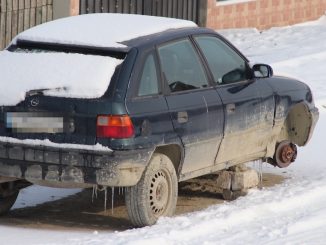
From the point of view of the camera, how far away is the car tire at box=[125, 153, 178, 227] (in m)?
8.34

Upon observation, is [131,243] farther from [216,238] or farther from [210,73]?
[210,73]

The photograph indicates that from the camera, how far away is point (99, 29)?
8.97m

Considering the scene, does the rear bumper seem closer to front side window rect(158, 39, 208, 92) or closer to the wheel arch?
the wheel arch

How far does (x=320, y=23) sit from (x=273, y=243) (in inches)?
635

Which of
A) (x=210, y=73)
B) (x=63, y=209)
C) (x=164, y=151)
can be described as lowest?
(x=63, y=209)

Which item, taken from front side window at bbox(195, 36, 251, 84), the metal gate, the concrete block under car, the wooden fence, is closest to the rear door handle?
front side window at bbox(195, 36, 251, 84)

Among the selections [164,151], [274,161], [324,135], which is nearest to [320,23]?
[324,135]

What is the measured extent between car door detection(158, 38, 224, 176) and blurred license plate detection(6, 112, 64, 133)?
920mm

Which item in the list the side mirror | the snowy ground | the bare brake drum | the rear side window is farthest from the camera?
the bare brake drum

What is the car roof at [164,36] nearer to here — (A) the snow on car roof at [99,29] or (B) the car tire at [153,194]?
(A) the snow on car roof at [99,29]

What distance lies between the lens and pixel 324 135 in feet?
40.6

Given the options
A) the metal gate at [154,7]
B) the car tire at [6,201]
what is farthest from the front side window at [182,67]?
the metal gate at [154,7]

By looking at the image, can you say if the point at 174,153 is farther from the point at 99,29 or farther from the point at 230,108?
the point at 99,29

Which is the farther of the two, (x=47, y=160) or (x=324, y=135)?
(x=324, y=135)
